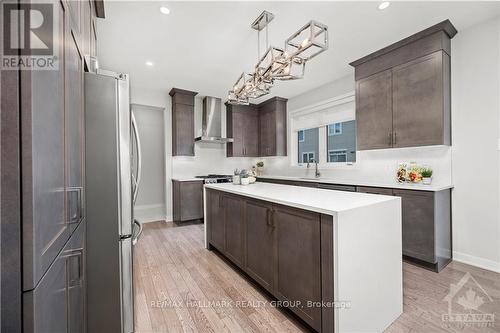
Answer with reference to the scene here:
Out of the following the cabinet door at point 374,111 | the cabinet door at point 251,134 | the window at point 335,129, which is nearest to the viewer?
the cabinet door at point 374,111

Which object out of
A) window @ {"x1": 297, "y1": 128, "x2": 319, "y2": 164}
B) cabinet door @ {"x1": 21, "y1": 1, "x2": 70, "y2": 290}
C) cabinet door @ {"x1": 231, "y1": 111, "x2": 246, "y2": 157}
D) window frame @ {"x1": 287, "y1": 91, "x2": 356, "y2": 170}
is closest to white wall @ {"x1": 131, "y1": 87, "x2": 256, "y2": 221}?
cabinet door @ {"x1": 231, "y1": 111, "x2": 246, "y2": 157}

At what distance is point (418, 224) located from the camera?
2490 mm

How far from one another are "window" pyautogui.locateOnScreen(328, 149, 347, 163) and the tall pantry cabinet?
3.95m

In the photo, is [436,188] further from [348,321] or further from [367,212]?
[348,321]

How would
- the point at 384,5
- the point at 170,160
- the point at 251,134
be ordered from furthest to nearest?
the point at 251,134
the point at 170,160
the point at 384,5

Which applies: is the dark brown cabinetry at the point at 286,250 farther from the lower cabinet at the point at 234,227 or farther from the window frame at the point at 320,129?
the window frame at the point at 320,129

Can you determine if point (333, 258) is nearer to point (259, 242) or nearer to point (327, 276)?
point (327, 276)

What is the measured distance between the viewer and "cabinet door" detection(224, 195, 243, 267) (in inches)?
90.6

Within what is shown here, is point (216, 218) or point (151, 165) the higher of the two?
point (151, 165)

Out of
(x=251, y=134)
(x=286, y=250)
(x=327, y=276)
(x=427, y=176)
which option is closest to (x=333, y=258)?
(x=327, y=276)

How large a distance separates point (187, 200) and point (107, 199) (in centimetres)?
300

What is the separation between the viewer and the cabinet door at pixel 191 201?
4305 mm

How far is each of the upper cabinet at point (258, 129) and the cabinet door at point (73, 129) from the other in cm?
413

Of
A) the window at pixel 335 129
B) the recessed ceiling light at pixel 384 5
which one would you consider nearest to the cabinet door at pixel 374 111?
the window at pixel 335 129
